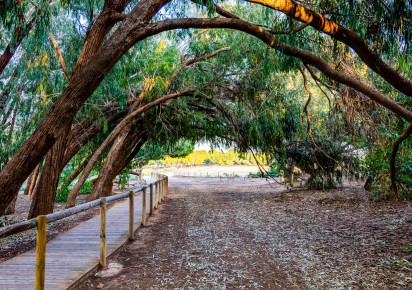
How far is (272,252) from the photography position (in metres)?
5.66

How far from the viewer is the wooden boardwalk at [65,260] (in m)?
3.84

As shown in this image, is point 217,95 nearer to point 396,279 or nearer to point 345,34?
point 345,34

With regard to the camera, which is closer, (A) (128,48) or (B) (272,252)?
(A) (128,48)

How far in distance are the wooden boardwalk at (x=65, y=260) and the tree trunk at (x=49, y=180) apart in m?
0.87

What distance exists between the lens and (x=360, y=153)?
14.3 meters

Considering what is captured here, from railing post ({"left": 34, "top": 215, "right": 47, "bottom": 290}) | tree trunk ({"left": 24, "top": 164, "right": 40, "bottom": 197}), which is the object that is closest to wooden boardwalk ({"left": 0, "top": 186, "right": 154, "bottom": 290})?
railing post ({"left": 34, "top": 215, "right": 47, "bottom": 290})

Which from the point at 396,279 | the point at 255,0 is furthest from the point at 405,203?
the point at 255,0

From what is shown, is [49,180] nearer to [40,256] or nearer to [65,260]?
[65,260]

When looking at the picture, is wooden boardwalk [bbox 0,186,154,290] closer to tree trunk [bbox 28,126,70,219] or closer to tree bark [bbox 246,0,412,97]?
tree trunk [bbox 28,126,70,219]

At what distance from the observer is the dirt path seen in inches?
165

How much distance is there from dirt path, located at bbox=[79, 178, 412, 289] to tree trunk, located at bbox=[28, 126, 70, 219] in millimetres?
2070

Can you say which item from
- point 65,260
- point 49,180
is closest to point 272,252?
point 65,260

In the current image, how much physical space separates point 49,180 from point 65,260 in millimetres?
3140

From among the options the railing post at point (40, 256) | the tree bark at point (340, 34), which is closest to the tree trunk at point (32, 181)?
the railing post at point (40, 256)
